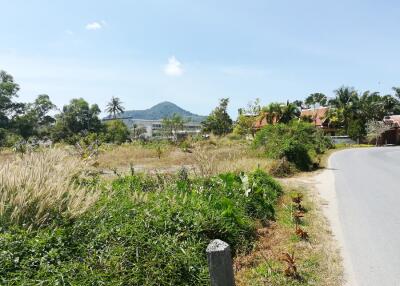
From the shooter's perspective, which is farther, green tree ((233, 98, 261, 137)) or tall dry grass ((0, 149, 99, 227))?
green tree ((233, 98, 261, 137))

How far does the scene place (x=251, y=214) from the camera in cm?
762

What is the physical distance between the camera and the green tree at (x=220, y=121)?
203 ft

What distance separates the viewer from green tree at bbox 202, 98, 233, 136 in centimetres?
6191

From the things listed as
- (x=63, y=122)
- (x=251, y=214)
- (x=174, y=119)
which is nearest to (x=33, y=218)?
(x=251, y=214)

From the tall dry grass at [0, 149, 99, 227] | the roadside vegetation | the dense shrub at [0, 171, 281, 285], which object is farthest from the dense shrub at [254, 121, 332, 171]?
the tall dry grass at [0, 149, 99, 227]

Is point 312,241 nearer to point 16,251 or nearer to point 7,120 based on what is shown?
point 16,251

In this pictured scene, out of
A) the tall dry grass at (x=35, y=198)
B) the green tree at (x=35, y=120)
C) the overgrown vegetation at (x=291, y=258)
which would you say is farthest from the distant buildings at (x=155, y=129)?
the tall dry grass at (x=35, y=198)

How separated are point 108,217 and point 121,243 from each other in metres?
0.75

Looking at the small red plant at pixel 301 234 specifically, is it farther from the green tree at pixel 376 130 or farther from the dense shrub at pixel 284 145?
the green tree at pixel 376 130

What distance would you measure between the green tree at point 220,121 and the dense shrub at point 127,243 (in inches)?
2173

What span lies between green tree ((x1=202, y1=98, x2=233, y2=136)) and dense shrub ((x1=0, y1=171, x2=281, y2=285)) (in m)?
55.2

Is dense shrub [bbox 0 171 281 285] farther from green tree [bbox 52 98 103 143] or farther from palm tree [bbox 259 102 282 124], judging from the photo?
green tree [bbox 52 98 103 143]


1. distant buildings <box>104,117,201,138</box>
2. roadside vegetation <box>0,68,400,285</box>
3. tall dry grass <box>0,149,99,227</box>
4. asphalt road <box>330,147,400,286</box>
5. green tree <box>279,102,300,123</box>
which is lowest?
distant buildings <box>104,117,201,138</box>

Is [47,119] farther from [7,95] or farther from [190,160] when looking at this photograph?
[190,160]
